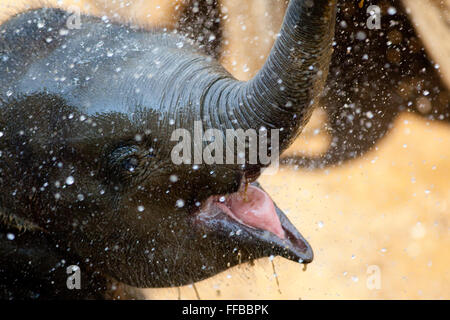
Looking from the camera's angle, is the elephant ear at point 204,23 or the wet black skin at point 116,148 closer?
the wet black skin at point 116,148

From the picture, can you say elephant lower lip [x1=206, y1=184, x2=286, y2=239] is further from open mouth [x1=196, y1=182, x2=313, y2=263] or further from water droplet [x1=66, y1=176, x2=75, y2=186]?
water droplet [x1=66, y1=176, x2=75, y2=186]

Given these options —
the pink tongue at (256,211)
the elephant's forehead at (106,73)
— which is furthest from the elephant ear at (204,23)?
Answer: the pink tongue at (256,211)

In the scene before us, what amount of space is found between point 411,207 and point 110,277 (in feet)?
7.82

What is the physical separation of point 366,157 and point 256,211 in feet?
7.94

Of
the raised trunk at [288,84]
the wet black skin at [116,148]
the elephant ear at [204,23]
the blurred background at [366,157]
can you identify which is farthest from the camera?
the blurred background at [366,157]

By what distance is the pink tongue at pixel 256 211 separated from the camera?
1.87 m

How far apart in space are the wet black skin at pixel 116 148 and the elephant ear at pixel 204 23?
1.52ft

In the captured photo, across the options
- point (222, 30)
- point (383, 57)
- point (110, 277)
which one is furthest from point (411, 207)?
point (110, 277)

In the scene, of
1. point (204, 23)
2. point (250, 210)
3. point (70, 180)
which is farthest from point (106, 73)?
point (204, 23)

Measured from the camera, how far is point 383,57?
346 cm

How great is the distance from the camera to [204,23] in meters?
3.15

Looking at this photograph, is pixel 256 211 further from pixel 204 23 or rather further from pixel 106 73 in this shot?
pixel 204 23

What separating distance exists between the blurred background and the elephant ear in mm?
19

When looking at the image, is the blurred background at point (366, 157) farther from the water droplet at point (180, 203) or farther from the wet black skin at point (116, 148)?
the water droplet at point (180, 203)
